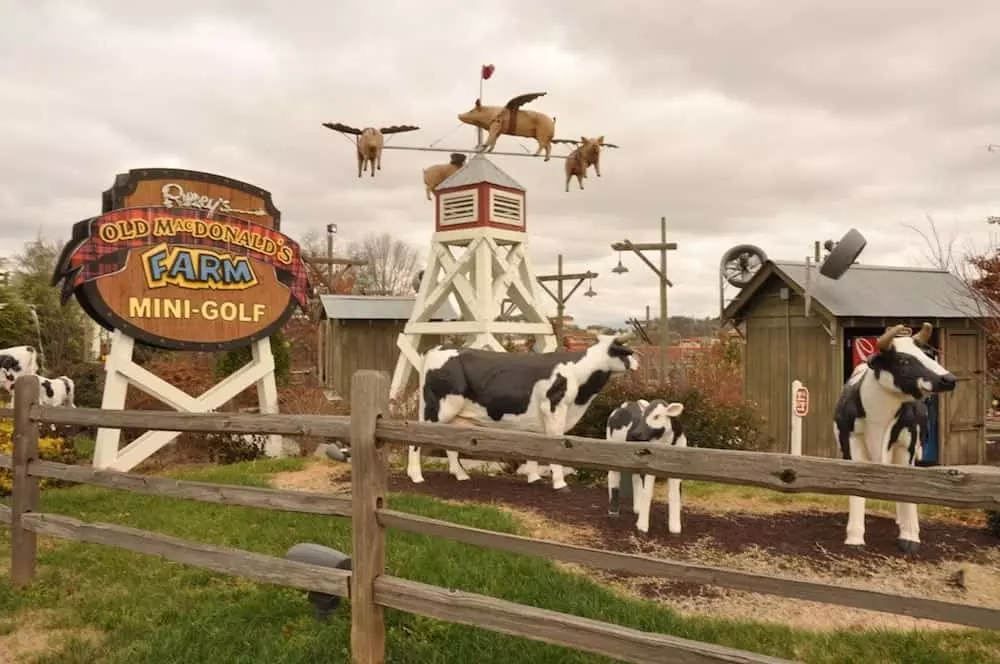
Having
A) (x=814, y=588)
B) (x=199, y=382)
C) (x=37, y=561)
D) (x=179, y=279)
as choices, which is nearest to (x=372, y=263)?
(x=199, y=382)

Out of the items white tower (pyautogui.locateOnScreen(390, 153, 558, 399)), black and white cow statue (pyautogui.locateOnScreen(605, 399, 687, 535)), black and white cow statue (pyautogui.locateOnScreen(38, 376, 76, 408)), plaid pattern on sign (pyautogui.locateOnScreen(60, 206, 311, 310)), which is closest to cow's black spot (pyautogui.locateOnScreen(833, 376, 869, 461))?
black and white cow statue (pyautogui.locateOnScreen(605, 399, 687, 535))

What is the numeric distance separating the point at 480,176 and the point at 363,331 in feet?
36.6

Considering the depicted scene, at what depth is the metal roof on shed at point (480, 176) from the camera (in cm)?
1057

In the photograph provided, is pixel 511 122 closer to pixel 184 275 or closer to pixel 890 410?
pixel 184 275

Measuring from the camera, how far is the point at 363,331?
20.8 metres

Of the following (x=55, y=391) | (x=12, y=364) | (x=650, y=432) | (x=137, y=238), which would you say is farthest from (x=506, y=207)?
(x=12, y=364)

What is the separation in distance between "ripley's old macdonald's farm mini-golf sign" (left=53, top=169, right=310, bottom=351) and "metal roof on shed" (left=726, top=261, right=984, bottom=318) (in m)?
7.51

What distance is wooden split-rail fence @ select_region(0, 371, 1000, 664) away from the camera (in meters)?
2.50

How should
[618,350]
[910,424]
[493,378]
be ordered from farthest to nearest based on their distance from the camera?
1. [493,378]
2. [618,350]
3. [910,424]

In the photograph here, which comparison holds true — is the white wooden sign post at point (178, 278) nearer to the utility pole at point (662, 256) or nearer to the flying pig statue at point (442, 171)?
the flying pig statue at point (442, 171)

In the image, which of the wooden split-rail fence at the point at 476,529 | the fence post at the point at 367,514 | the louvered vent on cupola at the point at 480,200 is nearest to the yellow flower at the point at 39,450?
the wooden split-rail fence at the point at 476,529

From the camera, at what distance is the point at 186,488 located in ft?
14.4

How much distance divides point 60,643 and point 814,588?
13.5 feet

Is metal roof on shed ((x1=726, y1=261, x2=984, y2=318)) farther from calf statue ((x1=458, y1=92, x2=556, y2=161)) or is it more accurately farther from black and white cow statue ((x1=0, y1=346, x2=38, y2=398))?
black and white cow statue ((x1=0, y1=346, x2=38, y2=398))
